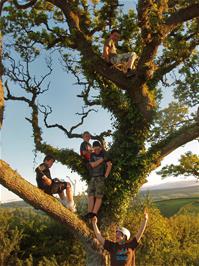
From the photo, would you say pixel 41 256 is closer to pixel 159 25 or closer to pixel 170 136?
pixel 170 136

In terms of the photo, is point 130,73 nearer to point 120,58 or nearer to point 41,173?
point 120,58

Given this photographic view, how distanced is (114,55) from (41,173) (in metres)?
5.22

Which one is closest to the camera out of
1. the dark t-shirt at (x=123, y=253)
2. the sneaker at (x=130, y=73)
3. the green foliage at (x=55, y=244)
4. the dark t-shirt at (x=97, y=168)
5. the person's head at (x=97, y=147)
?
the dark t-shirt at (x=123, y=253)

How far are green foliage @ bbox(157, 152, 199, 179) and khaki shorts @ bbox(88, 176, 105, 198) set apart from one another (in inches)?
160

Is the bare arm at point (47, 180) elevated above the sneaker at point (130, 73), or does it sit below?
below

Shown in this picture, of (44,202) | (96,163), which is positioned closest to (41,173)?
(44,202)

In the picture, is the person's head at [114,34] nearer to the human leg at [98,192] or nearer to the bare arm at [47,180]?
the human leg at [98,192]

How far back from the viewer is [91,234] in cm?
1330

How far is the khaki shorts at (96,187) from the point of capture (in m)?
13.8

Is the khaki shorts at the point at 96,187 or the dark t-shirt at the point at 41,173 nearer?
the dark t-shirt at the point at 41,173

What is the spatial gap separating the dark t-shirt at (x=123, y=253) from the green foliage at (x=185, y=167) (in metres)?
8.60

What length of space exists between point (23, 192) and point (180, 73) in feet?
32.8

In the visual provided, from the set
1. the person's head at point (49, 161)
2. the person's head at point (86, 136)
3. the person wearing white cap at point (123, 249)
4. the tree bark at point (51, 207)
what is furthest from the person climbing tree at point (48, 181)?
the person wearing white cap at point (123, 249)

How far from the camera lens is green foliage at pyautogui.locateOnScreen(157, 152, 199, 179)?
17078 mm
